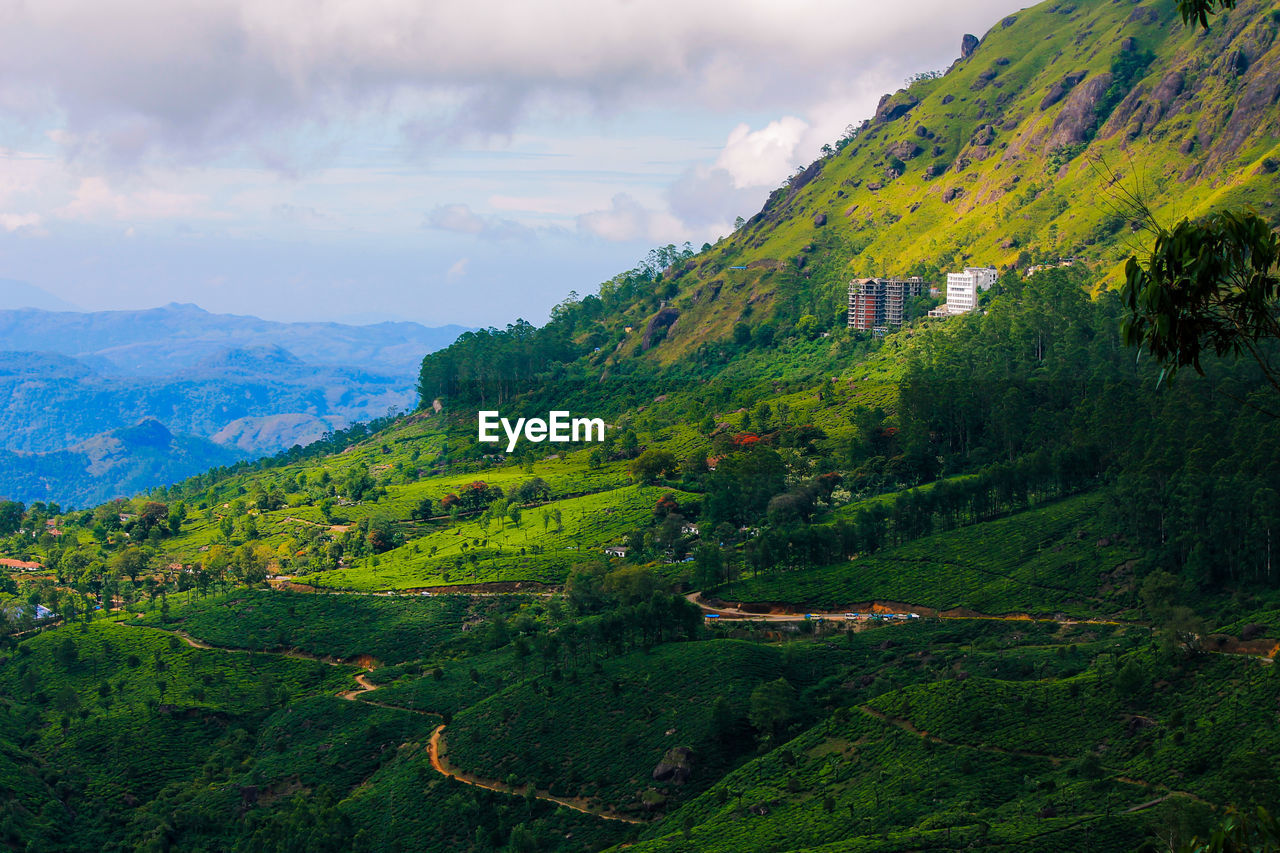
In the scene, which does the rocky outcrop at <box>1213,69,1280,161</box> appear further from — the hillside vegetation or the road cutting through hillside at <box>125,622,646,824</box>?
the road cutting through hillside at <box>125,622,646,824</box>

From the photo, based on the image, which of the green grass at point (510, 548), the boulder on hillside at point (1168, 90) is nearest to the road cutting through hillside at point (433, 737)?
the green grass at point (510, 548)

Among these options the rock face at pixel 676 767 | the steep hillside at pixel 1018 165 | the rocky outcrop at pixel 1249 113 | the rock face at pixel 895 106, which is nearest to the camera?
the rock face at pixel 676 767

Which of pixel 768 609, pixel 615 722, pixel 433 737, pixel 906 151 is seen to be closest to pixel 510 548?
pixel 768 609

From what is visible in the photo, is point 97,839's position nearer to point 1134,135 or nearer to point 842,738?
point 842,738

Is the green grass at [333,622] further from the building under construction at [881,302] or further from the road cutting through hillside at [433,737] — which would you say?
the building under construction at [881,302]

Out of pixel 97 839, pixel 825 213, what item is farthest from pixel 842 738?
pixel 825 213

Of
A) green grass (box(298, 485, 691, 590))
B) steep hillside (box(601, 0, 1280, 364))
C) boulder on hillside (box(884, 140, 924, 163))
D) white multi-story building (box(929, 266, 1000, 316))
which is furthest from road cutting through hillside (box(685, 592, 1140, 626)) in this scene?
boulder on hillside (box(884, 140, 924, 163))
